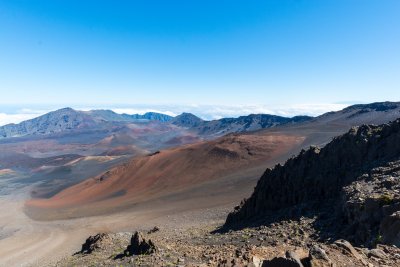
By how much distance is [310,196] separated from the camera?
24234 mm

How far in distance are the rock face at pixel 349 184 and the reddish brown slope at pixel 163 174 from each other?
94.6 feet

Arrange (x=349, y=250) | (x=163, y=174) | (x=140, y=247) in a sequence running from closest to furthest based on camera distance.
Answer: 1. (x=349, y=250)
2. (x=140, y=247)
3. (x=163, y=174)

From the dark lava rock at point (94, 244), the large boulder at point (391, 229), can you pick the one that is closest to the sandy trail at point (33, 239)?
the dark lava rock at point (94, 244)

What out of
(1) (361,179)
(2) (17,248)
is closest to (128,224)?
(2) (17,248)

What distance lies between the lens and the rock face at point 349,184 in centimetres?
1509

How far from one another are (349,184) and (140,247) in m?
10.8

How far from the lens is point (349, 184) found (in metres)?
20.7

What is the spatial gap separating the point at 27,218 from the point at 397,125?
48.8 meters

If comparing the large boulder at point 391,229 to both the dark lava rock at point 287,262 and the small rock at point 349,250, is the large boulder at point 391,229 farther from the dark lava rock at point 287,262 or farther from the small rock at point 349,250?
the dark lava rock at point 287,262

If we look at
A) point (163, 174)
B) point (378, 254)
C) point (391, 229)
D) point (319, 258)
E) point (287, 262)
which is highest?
point (287, 262)

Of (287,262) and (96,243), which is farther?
(96,243)

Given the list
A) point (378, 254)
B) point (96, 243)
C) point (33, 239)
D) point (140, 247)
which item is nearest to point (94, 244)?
point (96, 243)

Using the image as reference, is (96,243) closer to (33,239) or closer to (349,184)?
(349,184)

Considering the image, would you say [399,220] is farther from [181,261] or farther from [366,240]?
[181,261]
